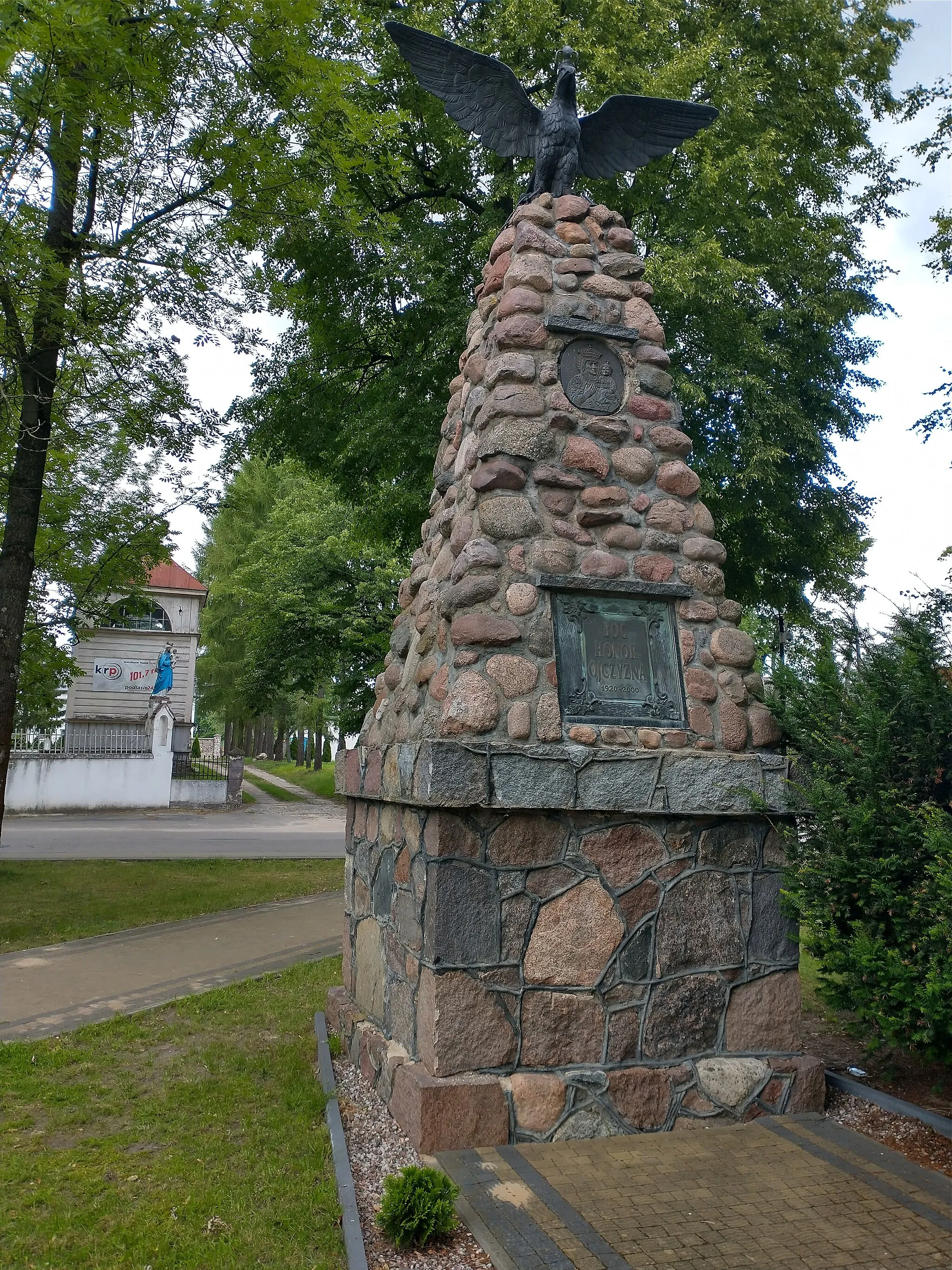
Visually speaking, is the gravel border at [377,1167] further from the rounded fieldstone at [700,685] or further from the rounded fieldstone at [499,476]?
the rounded fieldstone at [499,476]

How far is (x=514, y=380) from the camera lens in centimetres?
503

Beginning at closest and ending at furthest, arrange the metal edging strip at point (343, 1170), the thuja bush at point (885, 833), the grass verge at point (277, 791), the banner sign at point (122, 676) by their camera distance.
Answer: the metal edging strip at point (343, 1170), the thuja bush at point (885, 833), the banner sign at point (122, 676), the grass verge at point (277, 791)

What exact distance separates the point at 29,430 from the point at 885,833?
27.5 ft

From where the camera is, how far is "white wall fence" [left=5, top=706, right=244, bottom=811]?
21.0m

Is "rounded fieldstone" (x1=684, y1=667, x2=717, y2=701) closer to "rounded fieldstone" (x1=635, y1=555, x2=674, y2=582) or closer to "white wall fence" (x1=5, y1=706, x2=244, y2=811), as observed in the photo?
"rounded fieldstone" (x1=635, y1=555, x2=674, y2=582)

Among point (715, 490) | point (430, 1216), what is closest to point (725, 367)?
point (715, 490)

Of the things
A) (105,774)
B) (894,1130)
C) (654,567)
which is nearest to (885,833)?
(894,1130)

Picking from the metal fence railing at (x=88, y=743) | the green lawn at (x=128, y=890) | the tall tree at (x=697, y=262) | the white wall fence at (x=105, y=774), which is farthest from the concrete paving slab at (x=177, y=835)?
the tall tree at (x=697, y=262)

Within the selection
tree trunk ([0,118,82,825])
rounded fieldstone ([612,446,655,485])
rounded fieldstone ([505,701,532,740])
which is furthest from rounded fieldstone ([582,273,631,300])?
tree trunk ([0,118,82,825])

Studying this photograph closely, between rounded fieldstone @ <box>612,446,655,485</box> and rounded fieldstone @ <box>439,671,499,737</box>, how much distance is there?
1.46 m

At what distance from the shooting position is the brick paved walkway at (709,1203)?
3229mm

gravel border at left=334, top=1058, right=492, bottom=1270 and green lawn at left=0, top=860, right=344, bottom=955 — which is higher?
gravel border at left=334, top=1058, right=492, bottom=1270

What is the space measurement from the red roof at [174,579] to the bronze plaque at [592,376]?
2333 cm

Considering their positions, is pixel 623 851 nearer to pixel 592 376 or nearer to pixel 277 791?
pixel 592 376
